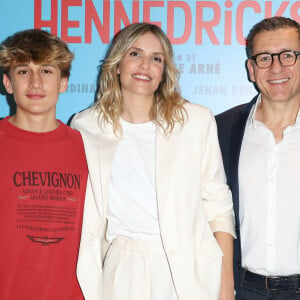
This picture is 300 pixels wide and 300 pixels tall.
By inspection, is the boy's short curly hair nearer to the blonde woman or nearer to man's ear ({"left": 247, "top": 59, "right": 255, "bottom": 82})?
the blonde woman

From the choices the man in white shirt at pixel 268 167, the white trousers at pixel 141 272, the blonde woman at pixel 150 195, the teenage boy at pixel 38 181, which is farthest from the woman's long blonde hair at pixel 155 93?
the white trousers at pixel 141 272

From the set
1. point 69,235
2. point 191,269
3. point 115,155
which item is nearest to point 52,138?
point 115,155

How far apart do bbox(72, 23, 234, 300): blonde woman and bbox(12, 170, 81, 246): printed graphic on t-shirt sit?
8 cm

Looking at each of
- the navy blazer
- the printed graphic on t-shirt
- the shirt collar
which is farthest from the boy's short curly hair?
the shirt collar

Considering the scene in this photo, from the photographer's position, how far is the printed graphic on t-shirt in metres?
2.25

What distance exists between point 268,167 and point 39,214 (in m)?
1.11

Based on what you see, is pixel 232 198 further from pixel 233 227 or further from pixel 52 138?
A: pixel 52 138

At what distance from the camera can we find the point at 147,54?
2.54 metres

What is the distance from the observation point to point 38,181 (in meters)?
2.31

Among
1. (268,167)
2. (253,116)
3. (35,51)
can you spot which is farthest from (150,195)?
(35,51)

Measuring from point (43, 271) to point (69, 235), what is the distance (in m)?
0.19

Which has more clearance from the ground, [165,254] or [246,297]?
[165,254]

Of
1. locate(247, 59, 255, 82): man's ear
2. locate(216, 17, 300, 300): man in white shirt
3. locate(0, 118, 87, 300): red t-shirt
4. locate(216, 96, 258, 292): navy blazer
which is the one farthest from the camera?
locate(247, 59, 255, 82): man's ear

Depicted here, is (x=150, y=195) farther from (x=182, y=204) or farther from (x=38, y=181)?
(x=38, y=181)
